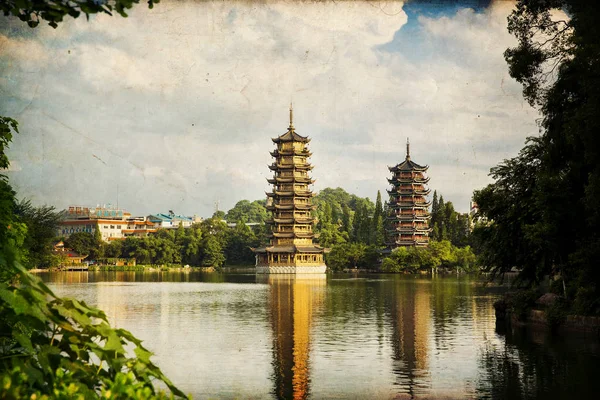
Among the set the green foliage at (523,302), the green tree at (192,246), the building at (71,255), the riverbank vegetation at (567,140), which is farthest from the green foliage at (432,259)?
Answer: the riverbank vegetation at (567,140)

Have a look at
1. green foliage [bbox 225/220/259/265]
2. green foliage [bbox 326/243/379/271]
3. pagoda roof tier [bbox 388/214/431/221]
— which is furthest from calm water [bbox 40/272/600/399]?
green foliage [bbox 225/220/259/265]

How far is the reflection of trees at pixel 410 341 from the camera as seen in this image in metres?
8.42

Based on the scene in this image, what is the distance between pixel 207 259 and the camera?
57.7 meters

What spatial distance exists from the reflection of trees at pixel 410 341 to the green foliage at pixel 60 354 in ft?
17.8

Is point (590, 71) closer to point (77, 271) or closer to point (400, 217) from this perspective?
point (400, 217)

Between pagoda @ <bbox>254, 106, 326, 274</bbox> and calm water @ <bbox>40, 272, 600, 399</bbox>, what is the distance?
2820 centimetres

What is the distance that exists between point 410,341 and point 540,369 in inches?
125

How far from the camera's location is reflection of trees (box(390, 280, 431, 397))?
8.42 meters

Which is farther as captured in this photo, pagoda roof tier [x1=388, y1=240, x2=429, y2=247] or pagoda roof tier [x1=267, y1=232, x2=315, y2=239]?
pagoda roof tier [x1=388, y1=240, x2=429, y2=247]

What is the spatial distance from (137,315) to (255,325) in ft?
11.1

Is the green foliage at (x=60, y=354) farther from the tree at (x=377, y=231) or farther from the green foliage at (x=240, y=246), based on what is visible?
the green foliage at (x=240, y=246)

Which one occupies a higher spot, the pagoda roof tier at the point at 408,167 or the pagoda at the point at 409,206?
the pagoda roof tier at the point at 408,167

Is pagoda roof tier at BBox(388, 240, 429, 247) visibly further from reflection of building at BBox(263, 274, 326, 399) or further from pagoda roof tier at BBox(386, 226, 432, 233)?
reflection of building at BBox(263, 274, 326, 399)

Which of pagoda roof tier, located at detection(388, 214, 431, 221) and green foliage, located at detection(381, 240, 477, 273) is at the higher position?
pagoda roof tier, located at detection(388, 214, 431, 221)
